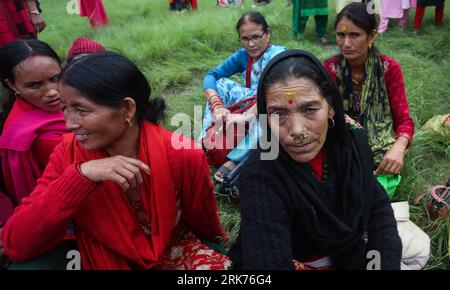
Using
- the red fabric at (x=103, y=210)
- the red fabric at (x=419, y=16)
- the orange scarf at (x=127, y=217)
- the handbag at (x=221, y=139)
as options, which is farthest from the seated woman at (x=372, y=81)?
the red fabric at (x=419, y=16)

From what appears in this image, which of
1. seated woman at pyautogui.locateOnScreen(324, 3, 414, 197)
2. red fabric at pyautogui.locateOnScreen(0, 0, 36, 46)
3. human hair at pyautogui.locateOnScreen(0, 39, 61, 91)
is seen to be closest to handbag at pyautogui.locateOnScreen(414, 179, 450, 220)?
seated woman at pyautogui.locateOnScreen(324, 3, 414, 197)

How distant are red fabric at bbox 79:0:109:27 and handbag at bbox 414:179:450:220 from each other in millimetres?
6715

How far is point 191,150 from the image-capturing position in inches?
66.3

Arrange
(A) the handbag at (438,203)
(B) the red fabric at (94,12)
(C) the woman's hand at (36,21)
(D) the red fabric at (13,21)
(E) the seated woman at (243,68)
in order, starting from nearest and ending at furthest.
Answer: (A) the handbag at (438,203) → (E) the seated woman at (243,68) → (D) the red fabric at (13,21) → (C) the woman's hand at (36,21) → (B) the red fabric at (94,12)

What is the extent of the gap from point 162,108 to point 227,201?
3.97 ft

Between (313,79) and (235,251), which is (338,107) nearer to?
(313,79)

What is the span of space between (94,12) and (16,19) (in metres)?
3.90

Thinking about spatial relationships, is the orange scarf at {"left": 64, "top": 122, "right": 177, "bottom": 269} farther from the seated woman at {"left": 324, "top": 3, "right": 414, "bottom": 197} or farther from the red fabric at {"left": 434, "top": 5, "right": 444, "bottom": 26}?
the red fabric at {"left": 434, "top": 5, "right": 444, "bottom": 26}

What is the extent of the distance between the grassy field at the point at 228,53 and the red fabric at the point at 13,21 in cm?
149

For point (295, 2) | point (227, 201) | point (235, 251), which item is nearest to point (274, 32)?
point (295, 2)

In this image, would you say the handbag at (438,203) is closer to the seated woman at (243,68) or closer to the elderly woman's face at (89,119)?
the seated woman at (243,68)

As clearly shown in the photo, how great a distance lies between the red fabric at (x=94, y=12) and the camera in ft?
24.0

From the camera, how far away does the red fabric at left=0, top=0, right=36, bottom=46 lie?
358 centimetres

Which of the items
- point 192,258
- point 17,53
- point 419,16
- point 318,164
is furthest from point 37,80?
point 419,16
